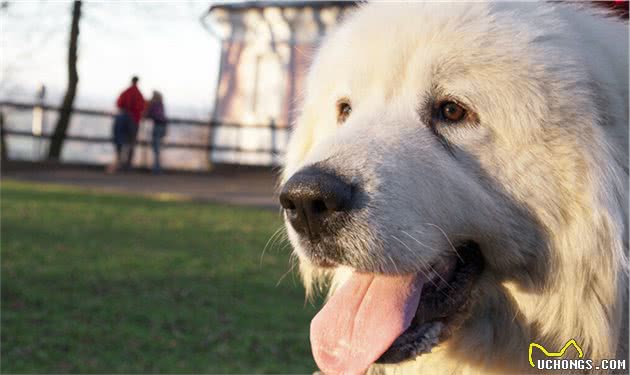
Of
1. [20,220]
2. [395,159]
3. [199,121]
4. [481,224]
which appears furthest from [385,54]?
[199,121]

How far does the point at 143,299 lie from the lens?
7285 mm

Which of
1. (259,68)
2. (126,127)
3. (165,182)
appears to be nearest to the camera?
(165,182)

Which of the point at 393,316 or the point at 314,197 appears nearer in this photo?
the point at 314,197

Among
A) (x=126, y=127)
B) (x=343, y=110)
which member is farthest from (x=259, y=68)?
(x=343, y=110)

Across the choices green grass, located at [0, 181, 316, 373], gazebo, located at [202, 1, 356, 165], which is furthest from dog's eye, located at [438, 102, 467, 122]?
gazebo, located at [202, 1, 356, 165]

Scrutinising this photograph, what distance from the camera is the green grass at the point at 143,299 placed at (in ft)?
18.6

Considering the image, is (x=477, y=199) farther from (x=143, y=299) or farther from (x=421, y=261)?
(x=143, y=299)

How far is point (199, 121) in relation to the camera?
27672 mm

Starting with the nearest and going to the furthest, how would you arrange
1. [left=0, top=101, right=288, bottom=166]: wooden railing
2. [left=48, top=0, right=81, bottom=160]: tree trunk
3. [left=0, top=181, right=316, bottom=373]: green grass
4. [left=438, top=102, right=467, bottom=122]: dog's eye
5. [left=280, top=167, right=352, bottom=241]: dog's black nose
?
[left=280, top=167, right=352, bottom=241]: dog's black nose
[left=438, top=102, right=467, bottom=122]: dog's eye
[left=0, top=181, right=316, bottom=373]: green grass
[left=48, top=0, right=81, bottom=160]: tree trunk
[left=0, top=101, right=288, bottom=166]: wooden railing

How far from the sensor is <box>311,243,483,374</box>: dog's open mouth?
2.68 m

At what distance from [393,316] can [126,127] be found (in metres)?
21.9

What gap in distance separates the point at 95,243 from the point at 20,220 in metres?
2.26

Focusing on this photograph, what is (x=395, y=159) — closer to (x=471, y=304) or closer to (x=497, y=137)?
(x=497, y=137)

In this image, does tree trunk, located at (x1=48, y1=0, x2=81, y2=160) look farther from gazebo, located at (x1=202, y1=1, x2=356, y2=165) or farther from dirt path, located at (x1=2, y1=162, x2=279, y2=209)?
gazebo, located at (x1=202, y1=1, x2=356, y2=165)
